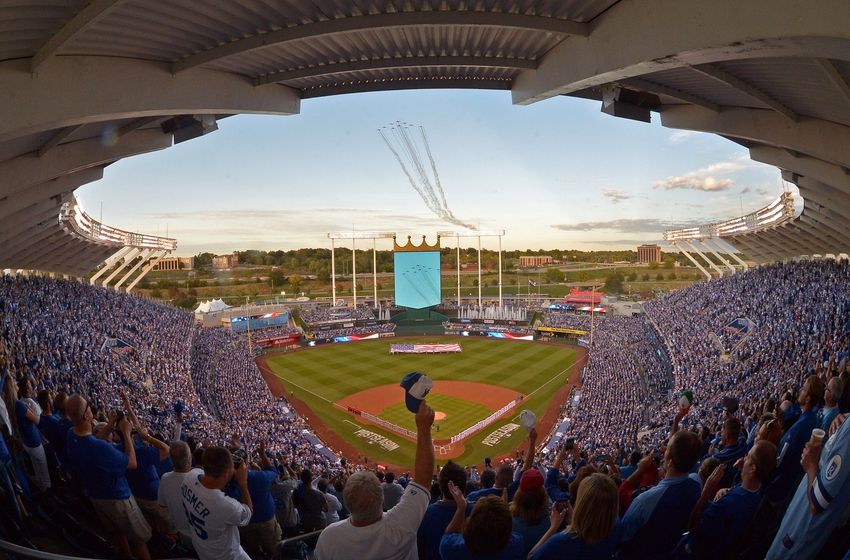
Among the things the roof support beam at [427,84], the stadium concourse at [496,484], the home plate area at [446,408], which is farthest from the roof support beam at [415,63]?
the home plate area at [446,408]

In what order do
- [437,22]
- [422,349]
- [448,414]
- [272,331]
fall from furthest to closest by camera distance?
1. [272,331]
2. [422,349]
3. [448,414]
4. [437,22]

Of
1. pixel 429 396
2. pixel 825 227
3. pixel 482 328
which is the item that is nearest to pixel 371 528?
pixel 429 396

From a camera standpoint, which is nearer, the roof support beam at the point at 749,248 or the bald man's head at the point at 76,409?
the bald man's head at the point at 76,409

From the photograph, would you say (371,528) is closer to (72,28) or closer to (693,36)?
(693,36)

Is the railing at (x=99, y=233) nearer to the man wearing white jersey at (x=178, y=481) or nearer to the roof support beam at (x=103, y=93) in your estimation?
the roof support beam at (x=103, y=93)

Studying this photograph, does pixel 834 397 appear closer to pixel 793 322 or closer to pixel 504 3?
pixel 504 3

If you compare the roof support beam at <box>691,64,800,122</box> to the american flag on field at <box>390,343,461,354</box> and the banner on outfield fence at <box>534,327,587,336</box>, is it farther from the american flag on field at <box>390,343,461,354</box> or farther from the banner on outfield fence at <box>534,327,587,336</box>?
the banner on outfield fence at <box>534,327,587,336</box>

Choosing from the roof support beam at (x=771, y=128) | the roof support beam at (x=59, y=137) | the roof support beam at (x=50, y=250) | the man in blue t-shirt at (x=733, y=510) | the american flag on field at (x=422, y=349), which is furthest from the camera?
the american flag on field at (x=422, y=349)

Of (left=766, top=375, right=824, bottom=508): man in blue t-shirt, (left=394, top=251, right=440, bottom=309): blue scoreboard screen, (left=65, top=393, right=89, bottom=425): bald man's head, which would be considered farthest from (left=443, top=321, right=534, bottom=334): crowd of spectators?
(left=65, top=393, right=89, bottom=425): bald man's head
